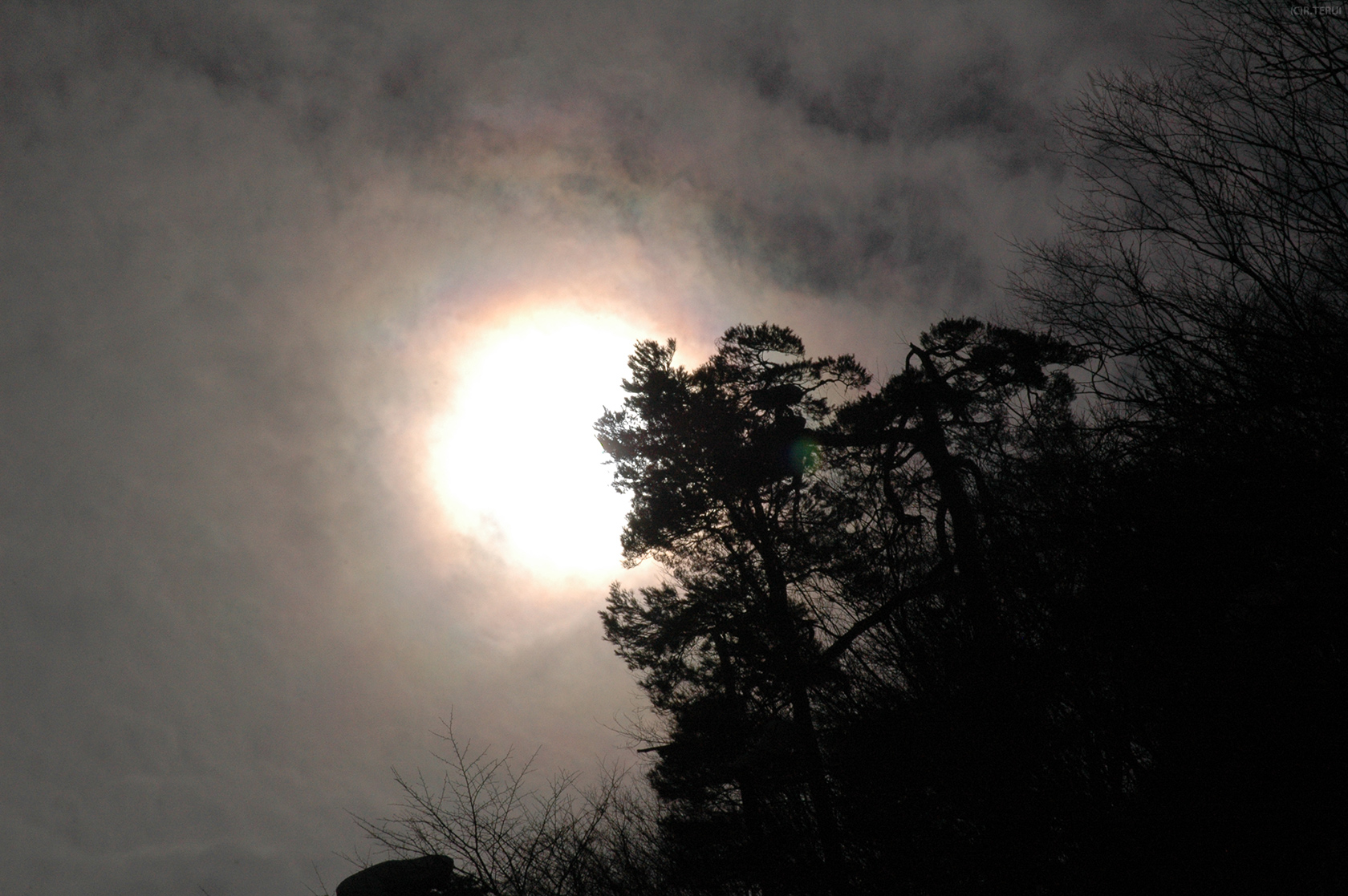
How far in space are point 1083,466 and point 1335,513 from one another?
182cm

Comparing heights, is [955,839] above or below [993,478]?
below

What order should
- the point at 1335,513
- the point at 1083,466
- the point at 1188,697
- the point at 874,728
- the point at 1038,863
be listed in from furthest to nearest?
the point at 874,728, the point at 1083,466, the point at 1038,863, the point at 1188,697, the point at 1335,513

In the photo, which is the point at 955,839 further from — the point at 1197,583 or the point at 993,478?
the point at 993,478

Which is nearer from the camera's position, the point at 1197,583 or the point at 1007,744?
the point at 1197,583

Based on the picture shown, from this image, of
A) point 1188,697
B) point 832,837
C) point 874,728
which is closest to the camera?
point 1188,697

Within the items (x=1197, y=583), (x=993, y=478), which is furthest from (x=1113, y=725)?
(x=993, y=478)

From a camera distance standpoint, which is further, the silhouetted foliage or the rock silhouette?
the rock silhouette

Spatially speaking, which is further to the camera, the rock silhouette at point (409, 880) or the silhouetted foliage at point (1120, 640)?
the rock silhouette at point (409, 880)

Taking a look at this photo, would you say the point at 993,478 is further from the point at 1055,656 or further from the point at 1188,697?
the point at 1188,697

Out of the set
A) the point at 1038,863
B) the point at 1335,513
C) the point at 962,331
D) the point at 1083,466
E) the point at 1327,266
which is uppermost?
the point at 962,331

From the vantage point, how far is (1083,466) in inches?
241

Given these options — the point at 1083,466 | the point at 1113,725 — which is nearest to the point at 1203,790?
the point at 1113,725

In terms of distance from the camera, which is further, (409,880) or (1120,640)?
(409,880)

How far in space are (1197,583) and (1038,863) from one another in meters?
2.71
